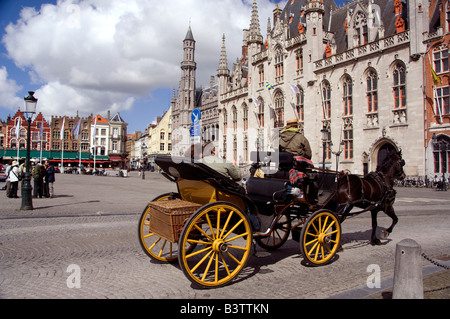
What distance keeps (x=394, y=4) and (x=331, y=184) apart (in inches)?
1173

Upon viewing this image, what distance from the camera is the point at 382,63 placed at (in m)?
27.4

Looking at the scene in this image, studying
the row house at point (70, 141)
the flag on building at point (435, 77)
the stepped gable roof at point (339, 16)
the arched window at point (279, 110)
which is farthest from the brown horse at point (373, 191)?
the row house at point (70, 141)

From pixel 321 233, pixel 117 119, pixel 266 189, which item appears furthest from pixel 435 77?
pixel 117 119

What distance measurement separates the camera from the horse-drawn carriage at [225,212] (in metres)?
4.03

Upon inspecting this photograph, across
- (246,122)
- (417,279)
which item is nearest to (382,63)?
(246,122)

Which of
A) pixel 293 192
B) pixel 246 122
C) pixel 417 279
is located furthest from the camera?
pixel 246 122

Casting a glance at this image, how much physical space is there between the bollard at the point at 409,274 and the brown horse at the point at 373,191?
2.71 m

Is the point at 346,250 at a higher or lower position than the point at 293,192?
lower

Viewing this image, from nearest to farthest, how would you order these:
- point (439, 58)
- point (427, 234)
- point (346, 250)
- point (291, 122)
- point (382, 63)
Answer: point (291, 122)
point (346, 250)
point (427, 234)
point (439, 58)
point (382, 63)

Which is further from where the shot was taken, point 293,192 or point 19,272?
point 293,192

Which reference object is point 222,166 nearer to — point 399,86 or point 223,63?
point 399,86

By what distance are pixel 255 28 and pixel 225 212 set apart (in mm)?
44955

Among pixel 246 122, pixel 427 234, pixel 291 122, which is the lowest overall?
pixel 427 234

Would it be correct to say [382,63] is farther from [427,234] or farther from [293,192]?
[293,192]
